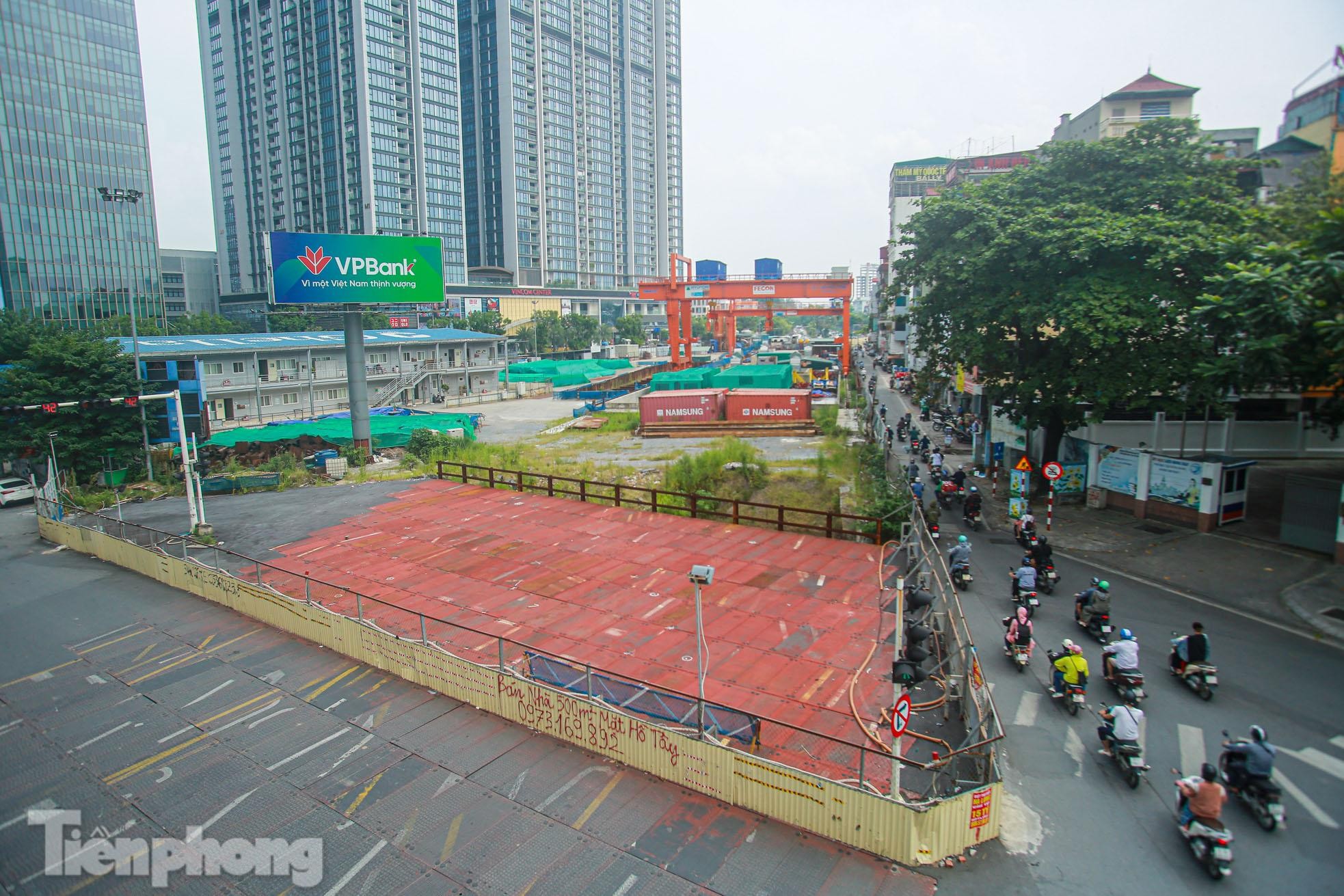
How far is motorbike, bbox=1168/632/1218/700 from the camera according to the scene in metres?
13.4

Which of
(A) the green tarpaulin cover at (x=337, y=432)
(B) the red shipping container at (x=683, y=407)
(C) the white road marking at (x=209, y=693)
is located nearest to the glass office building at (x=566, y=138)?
(A) the green tarpaulin cover at (x=337, y=432)

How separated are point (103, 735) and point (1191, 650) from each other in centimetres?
1927

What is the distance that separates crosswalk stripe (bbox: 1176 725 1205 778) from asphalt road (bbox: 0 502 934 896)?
560 centimetres

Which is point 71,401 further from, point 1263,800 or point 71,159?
point 71,159

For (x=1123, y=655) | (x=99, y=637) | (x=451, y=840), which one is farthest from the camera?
(x=99, y=637)

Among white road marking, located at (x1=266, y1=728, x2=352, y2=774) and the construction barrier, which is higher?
the construction barrier

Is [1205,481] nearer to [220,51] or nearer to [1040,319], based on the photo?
[1040,319]

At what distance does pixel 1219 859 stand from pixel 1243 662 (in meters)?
7.91

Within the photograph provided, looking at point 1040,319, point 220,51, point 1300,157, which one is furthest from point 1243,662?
point 220,51

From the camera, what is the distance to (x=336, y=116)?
370ft

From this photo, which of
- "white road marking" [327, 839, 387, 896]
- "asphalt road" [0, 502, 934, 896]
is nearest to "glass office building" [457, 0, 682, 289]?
"asphalt road" [0, 502, 934, 896]

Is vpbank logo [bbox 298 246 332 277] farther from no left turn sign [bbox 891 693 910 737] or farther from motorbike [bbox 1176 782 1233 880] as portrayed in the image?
motorbike [bbox 1176 782 1233 880]

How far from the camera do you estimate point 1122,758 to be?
10961mm

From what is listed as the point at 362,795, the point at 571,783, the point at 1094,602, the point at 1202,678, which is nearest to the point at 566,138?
the point at 1094,602
